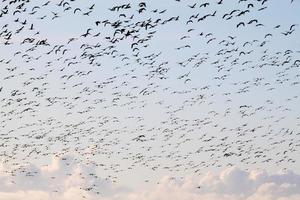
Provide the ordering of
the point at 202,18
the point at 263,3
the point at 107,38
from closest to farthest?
the point at 263,3 < the point at 202,18 < the point at 107,38

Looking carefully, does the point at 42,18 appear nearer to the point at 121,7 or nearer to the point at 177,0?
the point at 121,7

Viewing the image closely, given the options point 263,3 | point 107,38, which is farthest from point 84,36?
point 263,3

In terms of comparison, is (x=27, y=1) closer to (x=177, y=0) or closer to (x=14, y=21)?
(x=14, y=21)

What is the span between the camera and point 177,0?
36.7 meters

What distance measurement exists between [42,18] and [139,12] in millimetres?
10755

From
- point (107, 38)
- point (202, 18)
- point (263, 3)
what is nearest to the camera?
point (263, 3)

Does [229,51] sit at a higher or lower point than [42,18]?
Answer: lower

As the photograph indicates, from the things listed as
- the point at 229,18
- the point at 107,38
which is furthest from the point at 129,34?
the point at 229,18

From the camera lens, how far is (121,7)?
1642 inches

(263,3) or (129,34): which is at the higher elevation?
(129,34)

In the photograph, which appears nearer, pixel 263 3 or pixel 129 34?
pixel 263 3

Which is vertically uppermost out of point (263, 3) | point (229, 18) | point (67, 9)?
point (67, 9)

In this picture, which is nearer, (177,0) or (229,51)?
(177,0)

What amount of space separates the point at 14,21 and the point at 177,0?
14711 millimetres
